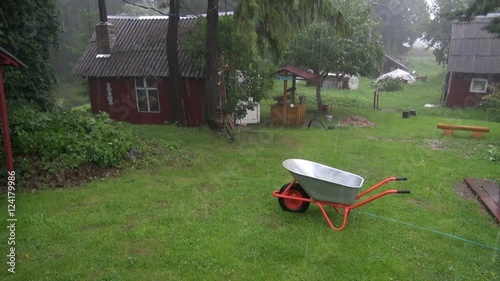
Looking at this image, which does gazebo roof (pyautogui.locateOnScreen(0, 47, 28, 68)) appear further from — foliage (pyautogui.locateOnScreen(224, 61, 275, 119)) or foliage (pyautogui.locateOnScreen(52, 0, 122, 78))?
foliage (pyautogui.locateOnScreen(52, 0, 122, 78))

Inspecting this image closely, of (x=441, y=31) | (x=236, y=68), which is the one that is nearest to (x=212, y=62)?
(x=236, y=68)

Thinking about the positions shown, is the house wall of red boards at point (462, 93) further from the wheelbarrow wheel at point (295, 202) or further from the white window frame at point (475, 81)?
the wheelbarrow wheel at point (295, 202)

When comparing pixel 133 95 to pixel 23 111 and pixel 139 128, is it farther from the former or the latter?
pixel 23 111

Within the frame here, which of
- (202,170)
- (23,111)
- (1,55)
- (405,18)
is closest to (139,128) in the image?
(23,111)

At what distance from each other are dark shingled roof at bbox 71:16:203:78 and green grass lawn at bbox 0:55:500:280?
6865 mm

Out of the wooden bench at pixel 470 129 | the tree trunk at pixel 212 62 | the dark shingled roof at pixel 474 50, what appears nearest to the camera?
the tree trunk at pixel 212 62

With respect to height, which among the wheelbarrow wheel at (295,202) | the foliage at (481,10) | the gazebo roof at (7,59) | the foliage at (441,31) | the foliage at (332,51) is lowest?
the wheelbarrow wheel at (295,202)

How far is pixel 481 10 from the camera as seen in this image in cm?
1186

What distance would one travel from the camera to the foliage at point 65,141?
7531 millimetres

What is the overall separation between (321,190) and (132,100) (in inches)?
520

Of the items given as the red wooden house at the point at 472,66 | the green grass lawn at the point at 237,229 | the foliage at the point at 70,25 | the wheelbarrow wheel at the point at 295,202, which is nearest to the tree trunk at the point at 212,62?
the green grass lawn at the point at 237,229

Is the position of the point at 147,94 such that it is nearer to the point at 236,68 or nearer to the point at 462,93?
the point at 236,68

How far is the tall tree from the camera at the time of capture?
407 inches

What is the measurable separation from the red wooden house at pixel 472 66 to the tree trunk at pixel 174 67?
19071mm
